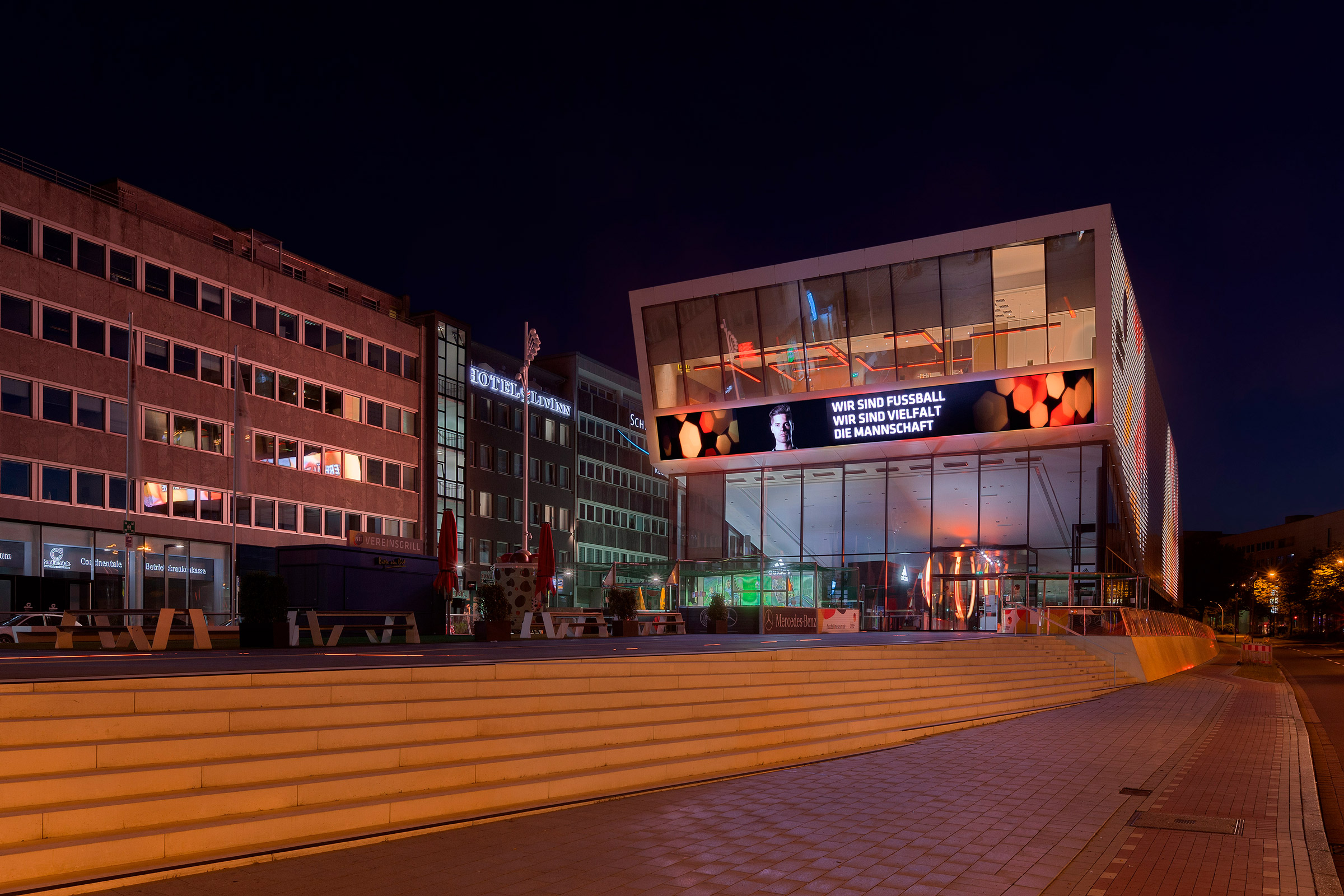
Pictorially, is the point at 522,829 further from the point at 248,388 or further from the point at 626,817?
the point at 248,388

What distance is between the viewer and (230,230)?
4991 cm

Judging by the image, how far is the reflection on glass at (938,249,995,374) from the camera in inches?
1448

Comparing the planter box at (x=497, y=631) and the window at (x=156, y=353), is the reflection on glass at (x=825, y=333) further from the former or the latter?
the window at (x=156, y=353)

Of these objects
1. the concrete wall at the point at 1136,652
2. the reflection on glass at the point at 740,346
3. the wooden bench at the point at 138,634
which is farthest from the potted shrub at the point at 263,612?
the reflection on glass at the point at 740,346

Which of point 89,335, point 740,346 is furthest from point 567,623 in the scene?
point 89,335

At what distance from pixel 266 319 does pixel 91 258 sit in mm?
9216

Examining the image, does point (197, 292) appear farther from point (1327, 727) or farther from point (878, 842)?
point (878, 842)

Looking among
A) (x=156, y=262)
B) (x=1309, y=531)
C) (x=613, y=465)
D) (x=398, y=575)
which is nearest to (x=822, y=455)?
(x=398, y=575)

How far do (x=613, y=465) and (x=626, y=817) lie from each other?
71426 mm

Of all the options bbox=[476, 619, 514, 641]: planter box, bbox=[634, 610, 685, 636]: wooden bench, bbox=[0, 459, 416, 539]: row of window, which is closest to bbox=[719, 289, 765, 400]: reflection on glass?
bbox=[634, 610, 685, 636]: wooden bench

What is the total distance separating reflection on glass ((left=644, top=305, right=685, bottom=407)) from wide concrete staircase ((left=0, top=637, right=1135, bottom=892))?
27.6m

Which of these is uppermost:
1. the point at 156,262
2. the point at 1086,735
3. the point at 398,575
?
the point at 156,262

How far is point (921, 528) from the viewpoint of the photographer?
39.9 meters

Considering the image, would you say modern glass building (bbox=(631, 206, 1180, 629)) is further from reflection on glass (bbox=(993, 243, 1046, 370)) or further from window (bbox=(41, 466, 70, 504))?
window (bbox=(41, 466, 70, 504))
